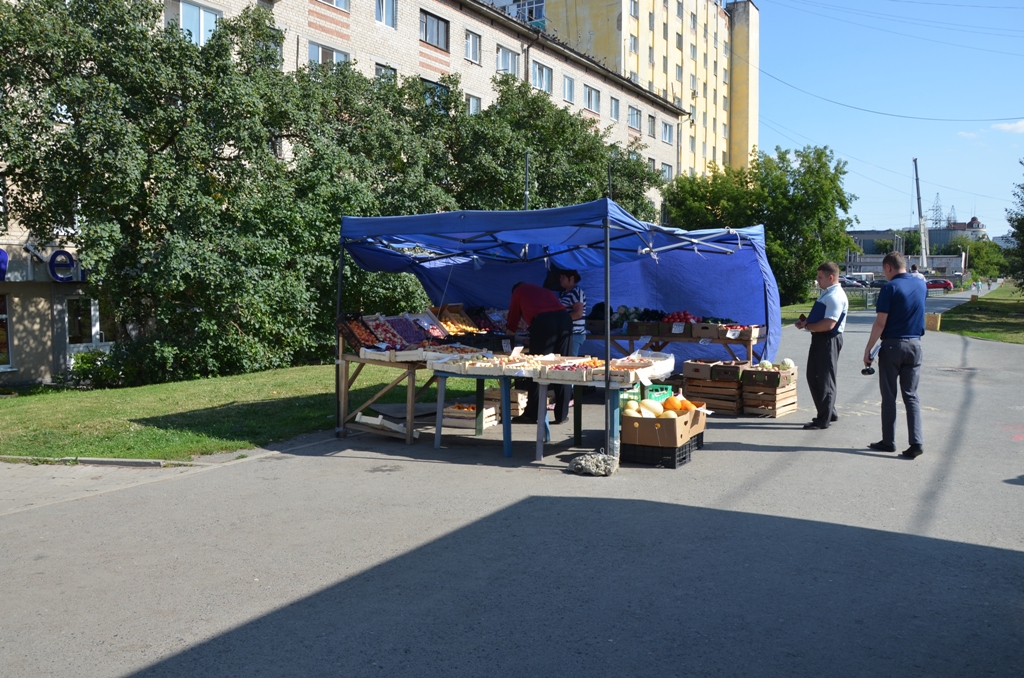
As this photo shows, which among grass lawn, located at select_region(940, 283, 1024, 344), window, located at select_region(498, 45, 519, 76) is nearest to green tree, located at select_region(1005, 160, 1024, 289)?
grass lawn, located at select_region(940, 283, 1024, 344)

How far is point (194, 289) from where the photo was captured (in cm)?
1834

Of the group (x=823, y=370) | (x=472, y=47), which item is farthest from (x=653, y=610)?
(x=472, y=47)

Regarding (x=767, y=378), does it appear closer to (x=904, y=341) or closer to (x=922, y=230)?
(x=904, y=341)

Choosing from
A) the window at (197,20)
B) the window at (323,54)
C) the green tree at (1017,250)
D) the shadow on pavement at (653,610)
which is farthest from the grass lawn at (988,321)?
the window at (197,20)

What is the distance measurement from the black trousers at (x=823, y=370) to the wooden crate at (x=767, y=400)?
0.95 metres

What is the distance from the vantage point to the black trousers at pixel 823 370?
1036cm

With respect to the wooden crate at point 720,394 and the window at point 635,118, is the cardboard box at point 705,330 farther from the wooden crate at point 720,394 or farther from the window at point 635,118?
the window at point 635,118

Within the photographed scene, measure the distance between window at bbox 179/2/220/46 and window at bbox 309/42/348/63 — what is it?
3.73 meters

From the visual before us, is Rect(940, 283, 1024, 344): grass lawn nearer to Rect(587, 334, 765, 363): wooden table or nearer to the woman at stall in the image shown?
→ Rect(587, 334, 765, 363): wooden table

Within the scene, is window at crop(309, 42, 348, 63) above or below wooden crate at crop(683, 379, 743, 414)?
above

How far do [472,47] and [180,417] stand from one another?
2766cm

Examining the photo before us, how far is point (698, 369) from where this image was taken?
12258 millimetres

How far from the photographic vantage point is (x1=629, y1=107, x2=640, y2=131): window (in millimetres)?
50978

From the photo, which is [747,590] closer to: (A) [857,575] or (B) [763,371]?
(A) [857,575]
